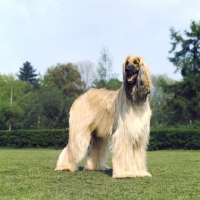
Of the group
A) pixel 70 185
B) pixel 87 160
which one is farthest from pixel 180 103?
pixel 70 185

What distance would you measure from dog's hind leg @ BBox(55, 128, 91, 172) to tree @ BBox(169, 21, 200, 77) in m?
31.3

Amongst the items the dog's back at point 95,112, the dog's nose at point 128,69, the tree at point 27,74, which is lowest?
the dog's back at point 95,112

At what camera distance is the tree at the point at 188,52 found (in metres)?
37.5

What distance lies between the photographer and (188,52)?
38438 millimetres

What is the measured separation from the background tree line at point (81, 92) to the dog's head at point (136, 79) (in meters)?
26.8

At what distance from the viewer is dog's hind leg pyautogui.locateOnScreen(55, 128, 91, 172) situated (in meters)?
7.45

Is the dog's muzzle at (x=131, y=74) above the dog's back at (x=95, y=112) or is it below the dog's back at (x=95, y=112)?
above

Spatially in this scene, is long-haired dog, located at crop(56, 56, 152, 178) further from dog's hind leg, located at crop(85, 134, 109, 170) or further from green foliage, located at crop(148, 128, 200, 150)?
green foliage, located at crop(148, 128, 200, 150)

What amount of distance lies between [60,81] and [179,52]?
2004 centimetres

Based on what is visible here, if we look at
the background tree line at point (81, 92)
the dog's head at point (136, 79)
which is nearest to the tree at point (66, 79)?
the background tree line at point (81, 92)

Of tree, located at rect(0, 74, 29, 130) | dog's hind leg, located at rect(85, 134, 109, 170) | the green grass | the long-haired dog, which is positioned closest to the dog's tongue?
the long-haired dog

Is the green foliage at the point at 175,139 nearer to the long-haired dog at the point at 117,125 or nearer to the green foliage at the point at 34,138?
the green foliage at the point at 34,138

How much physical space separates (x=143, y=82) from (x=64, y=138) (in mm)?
22368

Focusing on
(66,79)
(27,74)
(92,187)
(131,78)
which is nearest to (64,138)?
(131,78)
